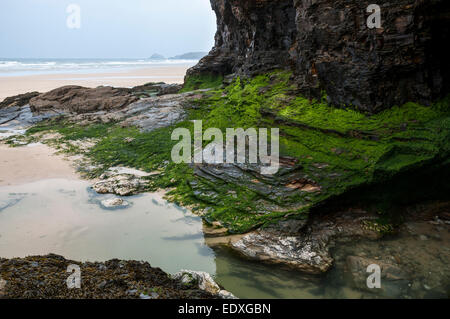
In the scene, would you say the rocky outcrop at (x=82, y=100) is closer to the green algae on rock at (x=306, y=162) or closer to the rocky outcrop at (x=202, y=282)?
the green algae on rock at (x=306, y=162)

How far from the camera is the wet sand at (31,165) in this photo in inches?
268

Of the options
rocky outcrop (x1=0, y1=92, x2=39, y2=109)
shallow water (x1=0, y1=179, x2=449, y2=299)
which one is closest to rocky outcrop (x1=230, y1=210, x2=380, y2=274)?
shallow water (x1=0, y1=179, x2=449, y2=299)

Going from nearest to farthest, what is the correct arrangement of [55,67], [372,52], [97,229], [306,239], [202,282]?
[202,282], [306,239], [97,229], [372,52], [55,67]

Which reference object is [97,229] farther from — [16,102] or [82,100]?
[16,102]

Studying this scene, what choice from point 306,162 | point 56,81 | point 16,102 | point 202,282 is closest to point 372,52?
point 306,162

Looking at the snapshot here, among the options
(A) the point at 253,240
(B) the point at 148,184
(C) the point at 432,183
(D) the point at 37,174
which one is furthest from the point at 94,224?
(C) the point at 432,183

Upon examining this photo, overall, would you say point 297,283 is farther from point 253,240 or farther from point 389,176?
point 389,176

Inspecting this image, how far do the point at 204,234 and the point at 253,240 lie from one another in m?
0.79

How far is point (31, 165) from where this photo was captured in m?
7.52

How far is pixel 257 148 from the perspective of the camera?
5918mm

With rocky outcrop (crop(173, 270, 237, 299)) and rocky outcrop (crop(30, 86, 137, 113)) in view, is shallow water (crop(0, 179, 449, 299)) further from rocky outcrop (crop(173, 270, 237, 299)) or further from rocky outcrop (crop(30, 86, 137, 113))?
rocky outcrop (crop(30, 86, 137, 113))

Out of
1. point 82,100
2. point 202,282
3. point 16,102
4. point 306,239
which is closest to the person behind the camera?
point 202,282

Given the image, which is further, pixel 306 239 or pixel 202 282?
pixel 306 239

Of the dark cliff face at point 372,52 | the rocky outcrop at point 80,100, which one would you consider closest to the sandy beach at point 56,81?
the rocky outcrop at point 80,100
